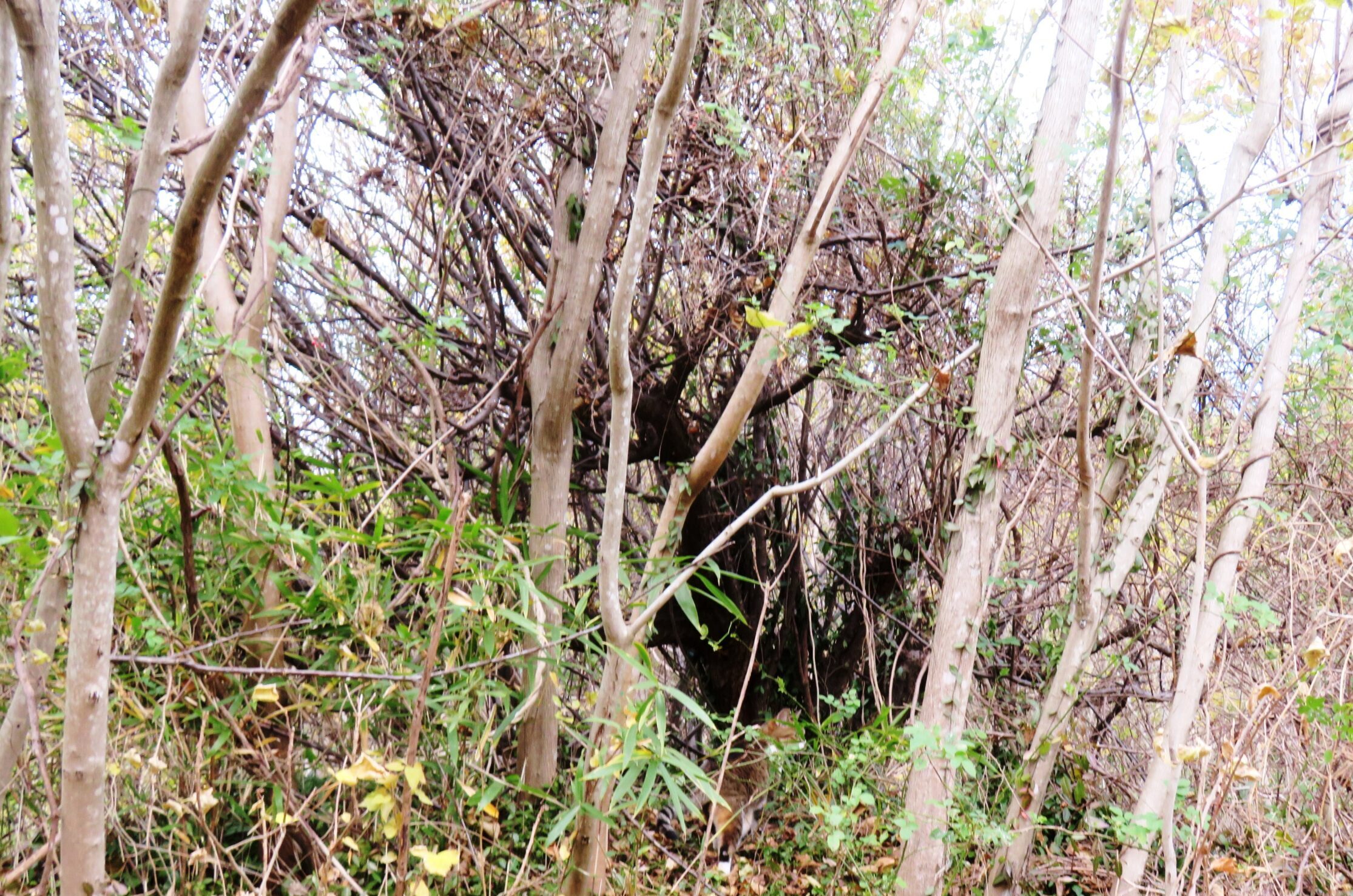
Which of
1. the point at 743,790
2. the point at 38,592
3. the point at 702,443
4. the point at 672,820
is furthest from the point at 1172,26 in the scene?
the point at 672,820

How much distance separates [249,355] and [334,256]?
6.00ft

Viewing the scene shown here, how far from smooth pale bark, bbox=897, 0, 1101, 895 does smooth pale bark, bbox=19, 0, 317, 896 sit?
234 centimetres

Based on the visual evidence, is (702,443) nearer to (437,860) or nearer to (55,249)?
(437,860)

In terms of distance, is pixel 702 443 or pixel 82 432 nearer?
pixel 82 432

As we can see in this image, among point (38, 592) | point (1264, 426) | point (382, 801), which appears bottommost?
A: point (382, 801)

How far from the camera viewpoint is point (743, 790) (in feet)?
13.2

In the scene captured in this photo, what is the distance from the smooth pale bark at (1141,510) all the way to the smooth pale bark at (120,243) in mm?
2783

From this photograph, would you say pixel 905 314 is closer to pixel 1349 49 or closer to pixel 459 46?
pixel 1349 49

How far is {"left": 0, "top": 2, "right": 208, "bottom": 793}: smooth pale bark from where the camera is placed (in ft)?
4.59

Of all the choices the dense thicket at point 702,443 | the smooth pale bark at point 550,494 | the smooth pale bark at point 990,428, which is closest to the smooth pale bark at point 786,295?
the dense thicket at point 702,443

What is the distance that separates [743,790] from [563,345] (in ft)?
7.27

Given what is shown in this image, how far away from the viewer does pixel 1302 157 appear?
10.6 ft

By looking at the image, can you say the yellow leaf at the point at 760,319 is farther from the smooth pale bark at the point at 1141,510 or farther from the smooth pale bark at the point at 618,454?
the smooth pale bark at the point at 1141,510

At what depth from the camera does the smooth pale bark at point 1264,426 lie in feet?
9.64
